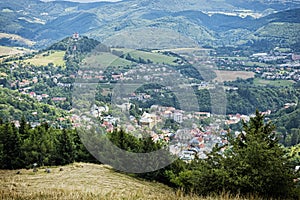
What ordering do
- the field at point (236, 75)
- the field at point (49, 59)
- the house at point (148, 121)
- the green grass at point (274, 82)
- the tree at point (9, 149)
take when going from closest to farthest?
the house at point (148, 121)
the tree at point (9, 149)
the green grass at point (274, 82)
the field at point (236, 75)
the field at point (49, 59)

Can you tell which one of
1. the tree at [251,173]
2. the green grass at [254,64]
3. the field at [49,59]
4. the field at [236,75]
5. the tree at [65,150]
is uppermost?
the field at [49,59]

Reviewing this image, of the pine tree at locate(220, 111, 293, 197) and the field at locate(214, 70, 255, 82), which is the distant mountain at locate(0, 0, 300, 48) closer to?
the field at locate(214, 70, 255, 82)

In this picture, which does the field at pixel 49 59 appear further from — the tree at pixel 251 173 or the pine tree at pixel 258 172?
the pine tree at pixel 258 172

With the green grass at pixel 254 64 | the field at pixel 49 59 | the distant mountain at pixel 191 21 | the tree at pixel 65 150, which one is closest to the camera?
the tree at pixel 65 150

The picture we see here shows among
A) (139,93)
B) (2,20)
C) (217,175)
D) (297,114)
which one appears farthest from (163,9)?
(2,20)

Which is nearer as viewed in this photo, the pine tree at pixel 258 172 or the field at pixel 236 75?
the pine tree at pixel 258 172

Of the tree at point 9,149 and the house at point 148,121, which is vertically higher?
the house at point 148,121

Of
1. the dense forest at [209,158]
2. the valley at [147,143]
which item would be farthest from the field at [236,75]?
the dense forest at [209,158]

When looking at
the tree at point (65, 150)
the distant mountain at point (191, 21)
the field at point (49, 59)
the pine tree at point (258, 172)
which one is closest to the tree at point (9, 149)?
the tree at point (65, 150)

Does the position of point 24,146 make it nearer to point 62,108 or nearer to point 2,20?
point 62,108

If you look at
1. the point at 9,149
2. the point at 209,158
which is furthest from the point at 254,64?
the point at 209,158
